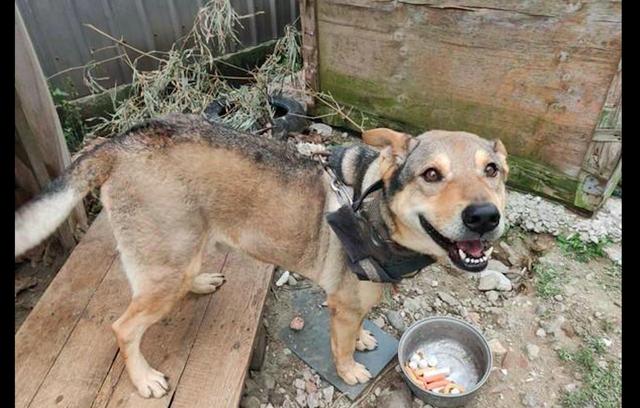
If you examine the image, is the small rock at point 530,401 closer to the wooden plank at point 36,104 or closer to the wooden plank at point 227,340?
the wooden plank at point 227,340

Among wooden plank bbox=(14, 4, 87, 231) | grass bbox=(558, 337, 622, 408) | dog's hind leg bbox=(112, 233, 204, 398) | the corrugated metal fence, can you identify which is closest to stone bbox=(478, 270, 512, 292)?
grass bbox=(558, 337, 622, 408)

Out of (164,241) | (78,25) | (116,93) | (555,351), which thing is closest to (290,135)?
(116,93)

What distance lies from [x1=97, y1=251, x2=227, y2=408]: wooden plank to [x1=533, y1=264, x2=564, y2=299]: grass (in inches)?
114

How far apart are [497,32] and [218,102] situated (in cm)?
325

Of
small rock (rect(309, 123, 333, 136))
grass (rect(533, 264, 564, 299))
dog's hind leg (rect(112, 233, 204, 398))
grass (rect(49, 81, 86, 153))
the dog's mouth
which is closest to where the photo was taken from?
the dog's mouth

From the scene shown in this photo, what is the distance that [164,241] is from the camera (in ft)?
8.63

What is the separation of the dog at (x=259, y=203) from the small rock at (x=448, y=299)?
1.27 m

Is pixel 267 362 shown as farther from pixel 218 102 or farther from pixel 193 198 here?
pixel 218 102

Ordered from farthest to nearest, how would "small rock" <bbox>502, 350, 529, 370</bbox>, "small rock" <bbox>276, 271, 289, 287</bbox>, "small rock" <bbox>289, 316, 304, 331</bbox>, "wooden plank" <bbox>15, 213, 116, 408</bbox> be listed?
"small rock" <bbox>276, 271, 289, 287</bbox> < "small rock" <bbox>289, 316, 304, 331</bbox> < "small rock" <bbox>502, 350, 529, 370</bbox> < "wooden plank" <bbox>15, 213, 116, 408</bbox>

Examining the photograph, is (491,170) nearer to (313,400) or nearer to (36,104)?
(313,400)

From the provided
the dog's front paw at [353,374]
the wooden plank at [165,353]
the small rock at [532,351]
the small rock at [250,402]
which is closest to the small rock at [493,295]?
the small rock at [532,351]

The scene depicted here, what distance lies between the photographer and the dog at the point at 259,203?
233 cm

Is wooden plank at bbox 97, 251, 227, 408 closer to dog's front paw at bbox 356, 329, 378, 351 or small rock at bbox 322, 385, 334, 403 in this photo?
small rock at bbox 322, 385, 334, 403

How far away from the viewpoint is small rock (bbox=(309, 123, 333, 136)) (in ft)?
19.0
